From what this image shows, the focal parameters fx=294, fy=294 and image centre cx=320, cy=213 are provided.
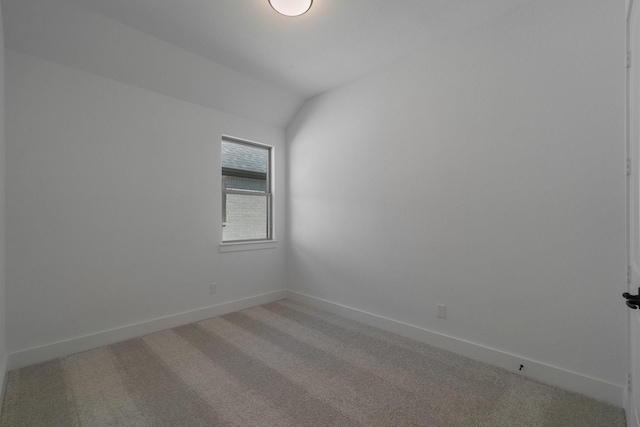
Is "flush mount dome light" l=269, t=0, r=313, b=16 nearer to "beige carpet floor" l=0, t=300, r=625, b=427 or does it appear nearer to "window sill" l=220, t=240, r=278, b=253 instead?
"window sill" l=220, t=240, r=278, b=253

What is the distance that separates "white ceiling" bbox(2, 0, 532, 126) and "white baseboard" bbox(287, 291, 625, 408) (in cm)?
275

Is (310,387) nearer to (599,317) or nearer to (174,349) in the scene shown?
(174,349)

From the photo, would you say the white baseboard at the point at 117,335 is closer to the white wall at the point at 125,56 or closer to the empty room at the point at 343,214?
the empty room at the point at 343,214

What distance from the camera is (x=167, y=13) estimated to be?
94.0 inches

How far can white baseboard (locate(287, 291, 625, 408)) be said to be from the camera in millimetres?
1950

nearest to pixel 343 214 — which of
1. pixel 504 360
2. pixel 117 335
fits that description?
pixel 504 360

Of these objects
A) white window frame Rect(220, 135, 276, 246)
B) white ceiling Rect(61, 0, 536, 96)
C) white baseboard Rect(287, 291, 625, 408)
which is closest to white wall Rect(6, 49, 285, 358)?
white window frame Rect(220, 135, 276, 246)

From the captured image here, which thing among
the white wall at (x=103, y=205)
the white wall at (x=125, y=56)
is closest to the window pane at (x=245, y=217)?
the white wall at (x=103, y=205)

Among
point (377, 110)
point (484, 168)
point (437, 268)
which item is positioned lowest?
→ point (437, 268)

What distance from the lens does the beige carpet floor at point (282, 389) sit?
181cm

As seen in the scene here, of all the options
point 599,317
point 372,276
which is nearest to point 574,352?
point 599,317

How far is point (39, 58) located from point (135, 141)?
0.92 metres

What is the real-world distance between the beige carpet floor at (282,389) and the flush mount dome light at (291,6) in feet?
9.23

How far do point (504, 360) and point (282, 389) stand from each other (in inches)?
69.7
